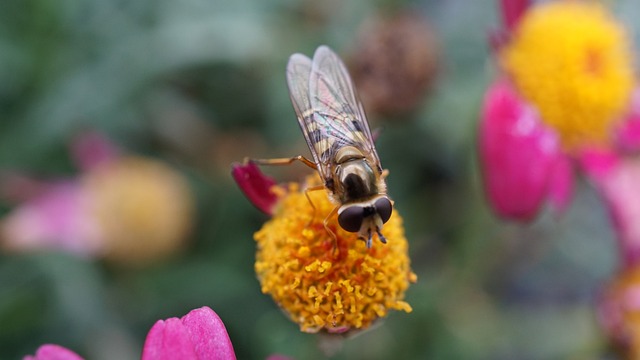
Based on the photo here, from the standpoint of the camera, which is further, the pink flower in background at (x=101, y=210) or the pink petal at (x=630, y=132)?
the pink petal at (x=630, y=132)

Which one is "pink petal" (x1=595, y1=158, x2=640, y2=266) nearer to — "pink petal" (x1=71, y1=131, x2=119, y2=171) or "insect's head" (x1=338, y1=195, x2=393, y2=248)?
"insect's head" (x1=338, y1=195, x2=393, y2=248)

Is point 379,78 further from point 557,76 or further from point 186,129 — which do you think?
point 186,129

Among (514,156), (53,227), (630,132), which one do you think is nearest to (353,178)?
(514,156)

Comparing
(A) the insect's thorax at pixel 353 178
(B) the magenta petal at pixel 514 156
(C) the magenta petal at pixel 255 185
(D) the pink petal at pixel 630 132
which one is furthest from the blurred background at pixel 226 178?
(A) the insect's thorax at pixel 353 178

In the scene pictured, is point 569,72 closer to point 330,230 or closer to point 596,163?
point 596,163

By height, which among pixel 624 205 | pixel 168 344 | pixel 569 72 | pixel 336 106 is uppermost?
pixel 569 72

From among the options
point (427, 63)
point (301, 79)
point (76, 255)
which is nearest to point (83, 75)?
point (76, 255)

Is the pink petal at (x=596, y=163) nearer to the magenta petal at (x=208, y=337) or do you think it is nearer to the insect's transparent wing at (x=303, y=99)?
the insect's transparent wing at (x=303, y=99)
